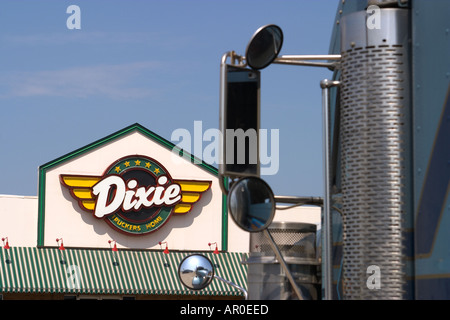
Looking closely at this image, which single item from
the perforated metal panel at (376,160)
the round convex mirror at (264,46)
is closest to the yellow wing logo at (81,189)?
the round convex mirror at (264,46)

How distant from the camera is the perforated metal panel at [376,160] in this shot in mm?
4125

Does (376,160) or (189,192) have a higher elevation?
(376,160)

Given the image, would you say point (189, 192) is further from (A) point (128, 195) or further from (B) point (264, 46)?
(B) point (264, 46)

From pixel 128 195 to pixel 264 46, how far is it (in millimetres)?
24128

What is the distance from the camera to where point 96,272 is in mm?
27141

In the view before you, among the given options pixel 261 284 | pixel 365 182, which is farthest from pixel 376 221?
pixel 261 284

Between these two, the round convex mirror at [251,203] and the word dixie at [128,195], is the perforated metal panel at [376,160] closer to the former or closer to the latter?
the round convex mirror at [251,203]

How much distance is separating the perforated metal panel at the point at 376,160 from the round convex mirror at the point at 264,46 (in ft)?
1.30

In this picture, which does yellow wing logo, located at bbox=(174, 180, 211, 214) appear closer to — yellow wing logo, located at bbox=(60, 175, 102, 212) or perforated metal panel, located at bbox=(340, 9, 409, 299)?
yellow wing logo, located at bbox=(60, 175, 102, 212)

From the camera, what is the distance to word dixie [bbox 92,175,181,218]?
91.6 feet

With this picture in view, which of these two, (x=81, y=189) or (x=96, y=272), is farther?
(x=81, y=189)

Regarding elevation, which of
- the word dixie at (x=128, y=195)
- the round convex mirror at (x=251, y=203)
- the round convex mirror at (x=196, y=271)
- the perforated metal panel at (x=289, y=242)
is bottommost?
the word dixie at (x=128, y=195)

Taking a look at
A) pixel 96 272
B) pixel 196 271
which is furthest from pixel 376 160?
pixel 96 272

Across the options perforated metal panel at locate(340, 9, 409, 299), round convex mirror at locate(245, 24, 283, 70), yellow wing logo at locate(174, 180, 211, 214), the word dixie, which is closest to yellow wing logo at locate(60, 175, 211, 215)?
yellow wing logo at locate(174, 180, 211, 214)
